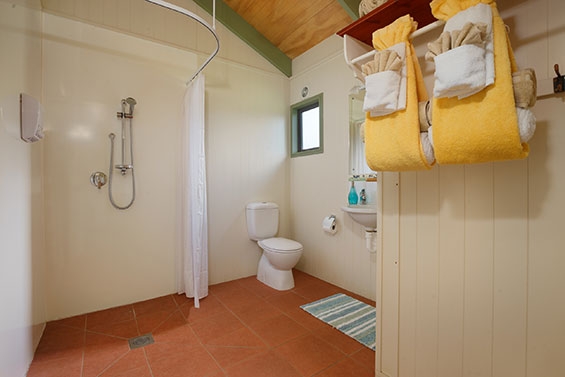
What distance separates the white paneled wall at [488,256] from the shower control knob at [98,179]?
223 centimetres

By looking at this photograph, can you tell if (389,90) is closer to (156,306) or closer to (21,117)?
(21,117)

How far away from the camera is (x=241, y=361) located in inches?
61.6

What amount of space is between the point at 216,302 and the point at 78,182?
154 cm

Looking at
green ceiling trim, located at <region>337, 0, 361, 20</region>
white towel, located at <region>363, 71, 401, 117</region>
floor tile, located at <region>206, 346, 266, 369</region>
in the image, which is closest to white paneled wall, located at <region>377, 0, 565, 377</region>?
white towel, located at <region>363, 71, 401, 117</region>

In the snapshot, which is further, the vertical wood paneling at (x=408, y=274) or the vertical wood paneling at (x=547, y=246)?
the vertical wood paneling at (x=408, y=274)

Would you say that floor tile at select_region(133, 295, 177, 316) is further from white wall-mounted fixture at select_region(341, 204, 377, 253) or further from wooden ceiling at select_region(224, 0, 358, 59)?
wooden ceiling at select_region(224, 0, 358, 59)

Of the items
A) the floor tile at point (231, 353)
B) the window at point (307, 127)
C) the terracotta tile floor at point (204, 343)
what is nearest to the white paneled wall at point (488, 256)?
the terracotta tile floor at point (204, 343)

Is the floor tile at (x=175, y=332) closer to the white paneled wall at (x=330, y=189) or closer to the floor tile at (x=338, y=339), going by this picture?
the floor tile at (x=338, y=339)

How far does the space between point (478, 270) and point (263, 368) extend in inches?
49.0

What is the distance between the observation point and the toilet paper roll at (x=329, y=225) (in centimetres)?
262

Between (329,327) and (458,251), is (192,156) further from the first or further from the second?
(458,251)

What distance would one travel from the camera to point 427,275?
119cm

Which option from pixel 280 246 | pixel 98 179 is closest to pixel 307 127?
pixel 280 246

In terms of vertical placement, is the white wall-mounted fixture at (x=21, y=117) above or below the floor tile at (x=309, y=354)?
above
